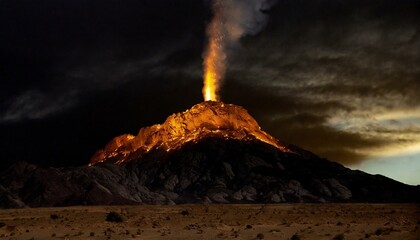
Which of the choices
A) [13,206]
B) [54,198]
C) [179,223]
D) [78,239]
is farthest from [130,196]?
[78,239]

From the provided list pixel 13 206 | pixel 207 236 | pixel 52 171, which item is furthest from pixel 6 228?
pixel 52 171

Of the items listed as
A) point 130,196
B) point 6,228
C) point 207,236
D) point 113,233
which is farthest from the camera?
point 130,196

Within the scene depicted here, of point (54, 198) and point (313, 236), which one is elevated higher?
point (54, 198)

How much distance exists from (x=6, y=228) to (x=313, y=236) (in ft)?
101

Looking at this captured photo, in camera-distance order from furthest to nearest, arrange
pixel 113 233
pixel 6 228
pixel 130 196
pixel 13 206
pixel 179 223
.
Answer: pixel 130 196 → pixel 13 206 → pixel 179 223 → pixel 6 228 → pixel 113 233

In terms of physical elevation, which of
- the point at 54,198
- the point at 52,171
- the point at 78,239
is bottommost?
the point at 78,239

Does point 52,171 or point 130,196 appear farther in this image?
point 130,196

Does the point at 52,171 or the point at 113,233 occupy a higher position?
the point at 52,171

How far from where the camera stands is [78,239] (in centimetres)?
3772

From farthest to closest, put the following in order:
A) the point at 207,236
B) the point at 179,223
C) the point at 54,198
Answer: the point at 54,198 → the point at 179,223 → the point at 207,236

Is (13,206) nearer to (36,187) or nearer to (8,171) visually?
(36,187)

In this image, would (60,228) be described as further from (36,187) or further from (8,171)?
(8,171)

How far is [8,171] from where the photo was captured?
17925 cm

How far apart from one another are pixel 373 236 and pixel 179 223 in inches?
930
